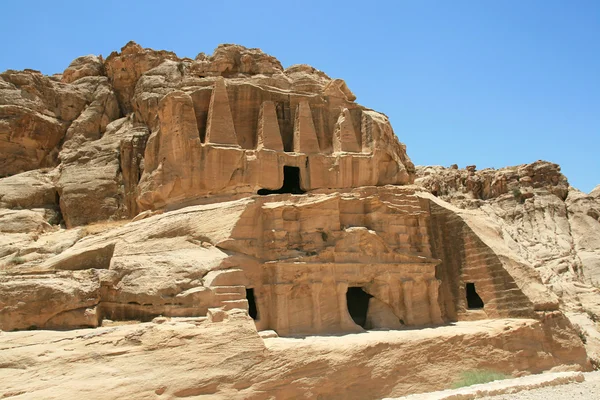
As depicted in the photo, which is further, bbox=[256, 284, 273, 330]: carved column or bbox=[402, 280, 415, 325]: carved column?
bbox=[402, 280, 415, 325]: carved column

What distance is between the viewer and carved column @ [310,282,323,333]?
64.3 ft

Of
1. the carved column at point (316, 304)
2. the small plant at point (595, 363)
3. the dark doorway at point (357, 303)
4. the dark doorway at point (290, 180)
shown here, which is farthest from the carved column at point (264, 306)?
the small plant at point (595, 363)

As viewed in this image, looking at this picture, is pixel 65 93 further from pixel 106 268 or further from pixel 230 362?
pixel 230 362

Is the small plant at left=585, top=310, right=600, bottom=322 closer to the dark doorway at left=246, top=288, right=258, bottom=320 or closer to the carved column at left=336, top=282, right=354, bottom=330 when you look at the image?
the carved column at left=336, top=282, right=354, bottom=330

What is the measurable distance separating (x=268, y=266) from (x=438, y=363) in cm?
693

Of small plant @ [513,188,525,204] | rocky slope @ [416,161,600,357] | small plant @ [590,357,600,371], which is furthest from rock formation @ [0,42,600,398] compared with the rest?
small plant @ [513,188,525,204]

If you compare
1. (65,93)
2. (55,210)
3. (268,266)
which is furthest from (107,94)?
(268,266)

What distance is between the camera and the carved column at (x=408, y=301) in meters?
21.8

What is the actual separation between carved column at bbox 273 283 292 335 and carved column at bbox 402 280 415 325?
17.2ft

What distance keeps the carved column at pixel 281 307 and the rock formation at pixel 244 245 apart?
8cm

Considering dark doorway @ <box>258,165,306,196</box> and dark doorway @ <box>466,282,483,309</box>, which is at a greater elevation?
dark doorway @ <box>258,165,306,196</box>

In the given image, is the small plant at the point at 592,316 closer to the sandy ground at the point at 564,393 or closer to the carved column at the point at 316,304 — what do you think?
the sandy ground at the point at 564,393

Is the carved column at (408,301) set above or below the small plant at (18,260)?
below

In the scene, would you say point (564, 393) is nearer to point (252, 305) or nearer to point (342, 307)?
point (342, 307)
